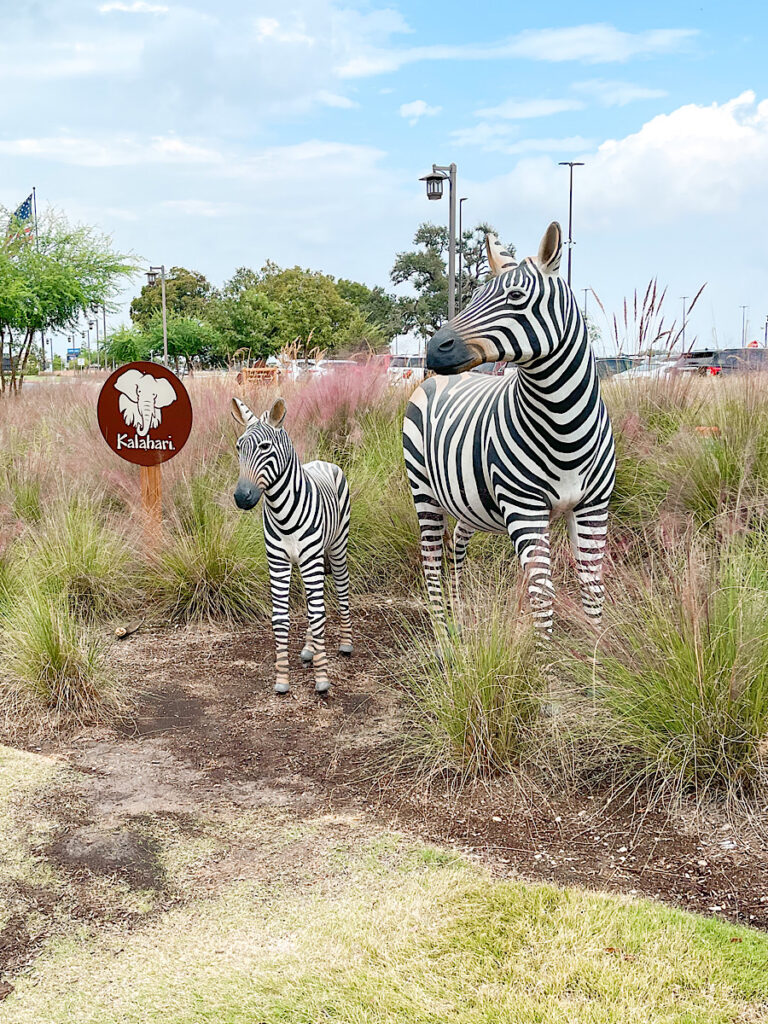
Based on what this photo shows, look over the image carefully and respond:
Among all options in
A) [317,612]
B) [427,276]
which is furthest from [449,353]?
[427,276]

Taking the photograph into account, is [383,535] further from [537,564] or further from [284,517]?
[537,564]

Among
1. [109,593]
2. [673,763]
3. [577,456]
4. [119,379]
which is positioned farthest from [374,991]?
[119,379]

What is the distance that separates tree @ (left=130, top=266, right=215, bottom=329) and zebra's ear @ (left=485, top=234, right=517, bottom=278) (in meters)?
60.1

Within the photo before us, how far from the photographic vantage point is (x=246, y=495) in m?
4.92

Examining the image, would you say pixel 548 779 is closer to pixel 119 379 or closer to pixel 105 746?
pixel 105 746

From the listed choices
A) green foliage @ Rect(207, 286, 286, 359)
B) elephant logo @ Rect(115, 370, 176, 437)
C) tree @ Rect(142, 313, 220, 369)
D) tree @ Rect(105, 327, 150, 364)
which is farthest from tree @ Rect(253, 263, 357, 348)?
elephant logo @ Rect(115, 370, 176, 437)

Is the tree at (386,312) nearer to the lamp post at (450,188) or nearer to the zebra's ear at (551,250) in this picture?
the lamp post at (450,188)

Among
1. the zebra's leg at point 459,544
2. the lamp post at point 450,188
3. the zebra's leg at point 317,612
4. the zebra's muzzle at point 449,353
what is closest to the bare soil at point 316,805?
the zebra's leg at point 317,612

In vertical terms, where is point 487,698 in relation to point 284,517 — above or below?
below

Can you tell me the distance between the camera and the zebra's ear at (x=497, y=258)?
4.28 m

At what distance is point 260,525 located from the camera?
705 cm

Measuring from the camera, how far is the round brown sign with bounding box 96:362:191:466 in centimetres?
744

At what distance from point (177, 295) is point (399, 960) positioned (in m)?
65.7

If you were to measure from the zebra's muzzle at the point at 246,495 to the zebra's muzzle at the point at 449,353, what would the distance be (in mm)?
1387
